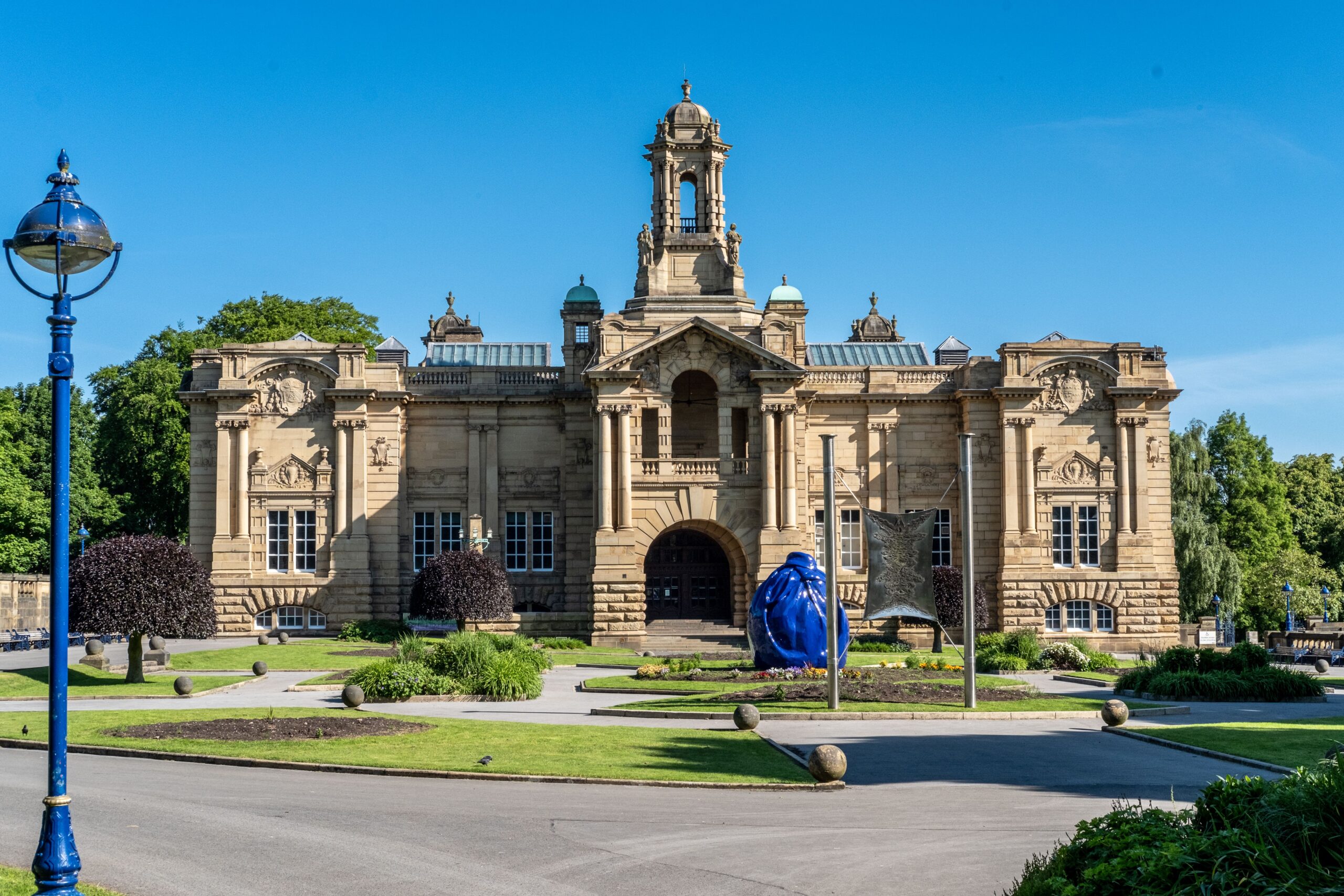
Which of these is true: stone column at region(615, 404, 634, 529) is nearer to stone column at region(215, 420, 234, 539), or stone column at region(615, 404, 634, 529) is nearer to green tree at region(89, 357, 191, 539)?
stone column at region(215, 420, 234, 539)

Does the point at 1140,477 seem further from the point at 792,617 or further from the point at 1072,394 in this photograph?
the point at 792,617

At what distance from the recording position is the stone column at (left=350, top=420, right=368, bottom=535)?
56875mm

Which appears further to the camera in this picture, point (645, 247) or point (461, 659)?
point (645, 247)

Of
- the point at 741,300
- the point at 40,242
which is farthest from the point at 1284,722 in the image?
the point at 741,300

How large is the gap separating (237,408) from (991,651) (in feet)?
102

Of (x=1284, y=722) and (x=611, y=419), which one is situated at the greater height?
(x=611, y=419)

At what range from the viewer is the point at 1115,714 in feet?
88.9

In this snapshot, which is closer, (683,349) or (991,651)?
(991,651)

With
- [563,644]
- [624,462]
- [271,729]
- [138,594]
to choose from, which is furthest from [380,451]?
[271,729]

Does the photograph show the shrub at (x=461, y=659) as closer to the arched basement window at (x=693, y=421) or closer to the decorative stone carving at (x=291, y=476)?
the decorative stone carving at (x=291, y=476)

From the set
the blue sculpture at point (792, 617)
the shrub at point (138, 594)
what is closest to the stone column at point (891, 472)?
the blue sculpture at point (792, 617)

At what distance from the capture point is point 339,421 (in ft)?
186

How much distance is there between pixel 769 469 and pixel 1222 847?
44565mm

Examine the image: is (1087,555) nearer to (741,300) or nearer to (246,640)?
(741,300)
